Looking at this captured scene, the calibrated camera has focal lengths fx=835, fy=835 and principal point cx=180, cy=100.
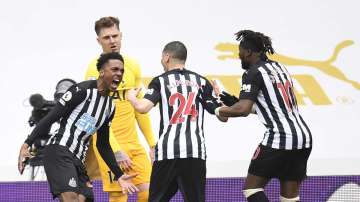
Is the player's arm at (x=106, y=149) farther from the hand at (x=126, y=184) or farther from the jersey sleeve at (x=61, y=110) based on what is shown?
the jersey sleeve at (x=61, y=110)

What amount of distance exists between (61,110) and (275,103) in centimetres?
142

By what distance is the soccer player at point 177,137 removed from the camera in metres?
5.51

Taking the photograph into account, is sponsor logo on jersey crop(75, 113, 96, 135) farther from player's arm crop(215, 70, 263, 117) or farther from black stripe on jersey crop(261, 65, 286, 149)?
black stripe on jersey crop(261, 65, 286, 149)

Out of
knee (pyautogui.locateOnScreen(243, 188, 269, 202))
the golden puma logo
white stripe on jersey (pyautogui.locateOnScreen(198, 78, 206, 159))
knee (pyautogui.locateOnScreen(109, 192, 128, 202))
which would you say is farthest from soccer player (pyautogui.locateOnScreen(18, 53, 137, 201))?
the golden puma logo

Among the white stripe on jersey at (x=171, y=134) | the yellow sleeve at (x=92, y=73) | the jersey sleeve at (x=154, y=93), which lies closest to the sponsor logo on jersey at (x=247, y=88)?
the white stripe on jersey at (x=171, y=134)

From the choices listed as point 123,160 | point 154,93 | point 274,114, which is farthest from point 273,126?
point 123,160

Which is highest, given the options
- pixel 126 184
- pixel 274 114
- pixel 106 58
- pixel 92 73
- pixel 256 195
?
pixel 106 58

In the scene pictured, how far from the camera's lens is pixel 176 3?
9.75m

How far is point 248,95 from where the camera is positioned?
5.50 m

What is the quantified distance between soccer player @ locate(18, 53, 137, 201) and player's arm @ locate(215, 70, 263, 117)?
80 centimetres

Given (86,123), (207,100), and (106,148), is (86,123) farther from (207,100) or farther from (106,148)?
(207,100)

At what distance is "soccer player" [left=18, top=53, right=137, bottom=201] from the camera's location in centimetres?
533

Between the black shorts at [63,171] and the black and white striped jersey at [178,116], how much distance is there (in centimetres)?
53

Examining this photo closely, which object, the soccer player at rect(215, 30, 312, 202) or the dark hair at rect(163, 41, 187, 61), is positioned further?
the dark hair at rect(163, 41, 187, 61)
